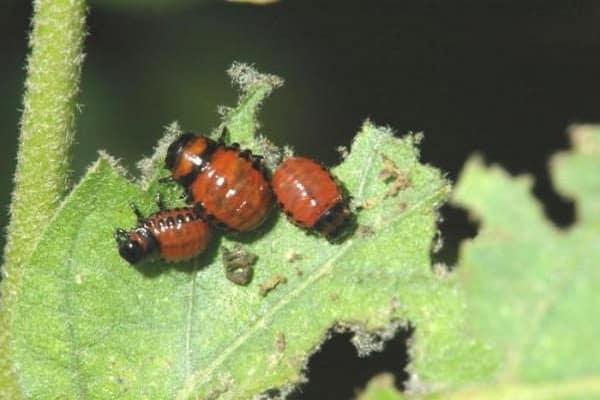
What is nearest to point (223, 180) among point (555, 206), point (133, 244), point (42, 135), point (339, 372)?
point (133, 244)

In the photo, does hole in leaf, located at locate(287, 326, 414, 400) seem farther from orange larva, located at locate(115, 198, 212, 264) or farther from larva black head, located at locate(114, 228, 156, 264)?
larva black head, located at locate(114, 228, 156, 264)

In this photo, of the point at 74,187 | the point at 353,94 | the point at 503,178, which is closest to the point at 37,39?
the point at 74,187

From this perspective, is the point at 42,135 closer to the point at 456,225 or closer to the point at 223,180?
the point at 223,180

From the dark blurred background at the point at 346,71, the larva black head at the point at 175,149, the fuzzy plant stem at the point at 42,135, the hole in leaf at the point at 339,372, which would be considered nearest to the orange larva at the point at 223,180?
the larva black head at the point at 175,149

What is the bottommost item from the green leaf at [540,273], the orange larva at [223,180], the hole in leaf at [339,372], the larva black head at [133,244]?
the hole in leaf at [339,372]

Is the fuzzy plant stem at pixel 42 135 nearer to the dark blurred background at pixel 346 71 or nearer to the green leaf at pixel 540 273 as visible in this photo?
the green leaf at pixel 540 273

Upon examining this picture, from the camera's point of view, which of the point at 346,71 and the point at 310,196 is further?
the point at 346,71
